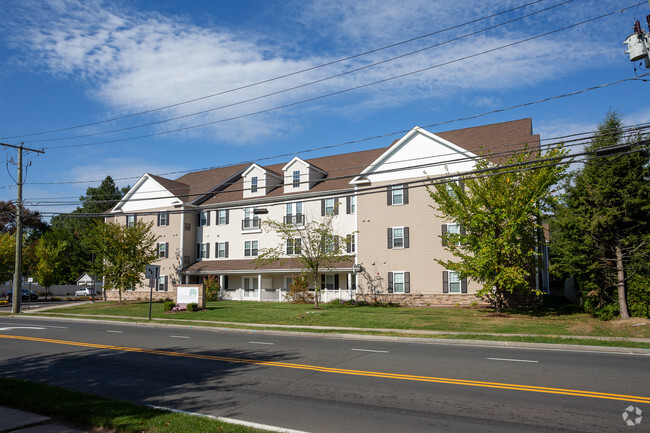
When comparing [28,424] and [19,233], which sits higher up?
[19,233]

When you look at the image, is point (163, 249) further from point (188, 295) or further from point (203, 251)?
point (188, 295)

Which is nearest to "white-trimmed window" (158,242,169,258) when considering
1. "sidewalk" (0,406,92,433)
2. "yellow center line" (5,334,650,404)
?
"yellow center line" (5,334,650,404)

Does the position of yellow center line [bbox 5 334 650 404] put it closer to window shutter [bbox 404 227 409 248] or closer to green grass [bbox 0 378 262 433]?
green grass [bbox 0 378 262 433]

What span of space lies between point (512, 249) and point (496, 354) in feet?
33.6

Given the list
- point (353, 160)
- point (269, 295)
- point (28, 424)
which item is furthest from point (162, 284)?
point (28, 424)

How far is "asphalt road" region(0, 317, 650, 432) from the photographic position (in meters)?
7.67

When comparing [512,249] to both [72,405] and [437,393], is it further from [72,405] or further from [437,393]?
[72,405]

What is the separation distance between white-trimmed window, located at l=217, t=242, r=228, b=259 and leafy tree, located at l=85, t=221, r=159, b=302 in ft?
20.5

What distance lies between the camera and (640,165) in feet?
68.5

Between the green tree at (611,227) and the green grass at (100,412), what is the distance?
19.0m

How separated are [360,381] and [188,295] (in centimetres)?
2396

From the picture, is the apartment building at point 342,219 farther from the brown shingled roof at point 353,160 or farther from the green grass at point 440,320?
the green grass at point 440,320

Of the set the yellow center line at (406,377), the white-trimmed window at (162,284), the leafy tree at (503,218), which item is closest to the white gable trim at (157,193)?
the white-trimmed window at (162,284)

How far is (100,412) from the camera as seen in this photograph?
786cm
